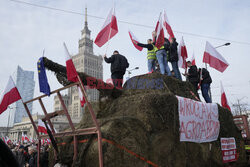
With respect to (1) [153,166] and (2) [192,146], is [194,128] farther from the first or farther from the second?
(1) [153,166]

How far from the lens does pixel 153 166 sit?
13.1 ft

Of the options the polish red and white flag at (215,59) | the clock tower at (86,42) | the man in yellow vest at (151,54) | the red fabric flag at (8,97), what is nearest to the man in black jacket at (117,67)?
the man in yellow vest at (151,54)

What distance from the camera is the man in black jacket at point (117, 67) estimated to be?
287 inches

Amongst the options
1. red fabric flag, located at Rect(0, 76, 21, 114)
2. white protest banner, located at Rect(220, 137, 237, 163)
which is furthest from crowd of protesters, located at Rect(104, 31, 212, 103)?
red fabric flag, located at Rect(0, 76, 21, 114)

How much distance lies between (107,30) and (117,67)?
4.55ft

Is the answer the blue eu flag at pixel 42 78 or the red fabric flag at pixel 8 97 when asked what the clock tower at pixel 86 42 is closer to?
the red fabric flag at pixel 8 97

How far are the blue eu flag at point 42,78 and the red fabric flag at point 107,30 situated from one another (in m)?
3.23

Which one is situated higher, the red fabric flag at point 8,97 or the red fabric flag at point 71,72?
the red fabric flag at point 71,72

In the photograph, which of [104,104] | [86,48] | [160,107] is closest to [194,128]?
[160,107]

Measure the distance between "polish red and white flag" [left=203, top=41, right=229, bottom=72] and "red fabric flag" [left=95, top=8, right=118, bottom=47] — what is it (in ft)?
15.6

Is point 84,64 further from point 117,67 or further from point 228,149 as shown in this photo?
point 228,149

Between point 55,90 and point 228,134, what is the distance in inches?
229

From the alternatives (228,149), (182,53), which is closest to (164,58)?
(182,53)

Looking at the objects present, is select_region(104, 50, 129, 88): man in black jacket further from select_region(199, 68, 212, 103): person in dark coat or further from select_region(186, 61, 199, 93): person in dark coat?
select_region(199, 68, 212, 103): person in dark coat
